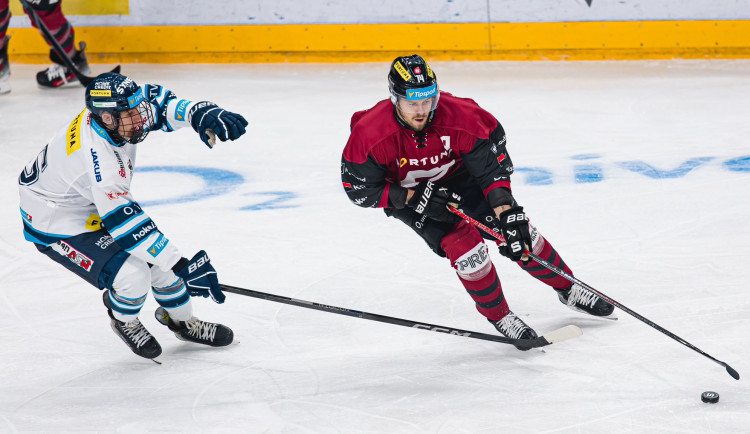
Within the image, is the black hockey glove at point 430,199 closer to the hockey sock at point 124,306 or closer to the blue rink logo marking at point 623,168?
the hockey sock at point 124,306

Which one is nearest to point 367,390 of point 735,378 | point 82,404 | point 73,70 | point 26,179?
point 82,404

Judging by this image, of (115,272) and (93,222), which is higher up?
(93,222)

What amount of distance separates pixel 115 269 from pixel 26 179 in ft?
1.52

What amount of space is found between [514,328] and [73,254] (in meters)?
1.53

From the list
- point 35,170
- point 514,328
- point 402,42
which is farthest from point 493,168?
point 402,42

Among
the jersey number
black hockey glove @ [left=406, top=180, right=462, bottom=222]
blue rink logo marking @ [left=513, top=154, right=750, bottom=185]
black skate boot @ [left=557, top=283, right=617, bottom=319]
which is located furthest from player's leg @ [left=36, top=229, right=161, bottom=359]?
blue rink logo marking @ [left=513, top=154, right=750, bottom=185]

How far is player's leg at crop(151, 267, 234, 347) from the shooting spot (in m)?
3.26

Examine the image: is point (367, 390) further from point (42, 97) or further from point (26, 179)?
point (42, 97)

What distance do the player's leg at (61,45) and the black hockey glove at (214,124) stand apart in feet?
14.7

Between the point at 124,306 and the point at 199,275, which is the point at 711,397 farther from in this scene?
the point at 124,306

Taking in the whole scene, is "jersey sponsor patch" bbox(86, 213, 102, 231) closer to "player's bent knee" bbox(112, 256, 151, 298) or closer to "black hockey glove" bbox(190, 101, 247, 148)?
"player's bent knee" bbox(112, 256, 151, 298)

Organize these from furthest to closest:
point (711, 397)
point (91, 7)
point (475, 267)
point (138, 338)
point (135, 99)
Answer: point (91, 7) < point (138, 338) < point (475, 267) < point (135, 99) < point (711, 397)

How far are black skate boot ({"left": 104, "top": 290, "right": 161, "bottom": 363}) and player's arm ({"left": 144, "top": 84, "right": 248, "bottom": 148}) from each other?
0.69 metres

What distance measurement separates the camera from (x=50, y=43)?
7.18m
